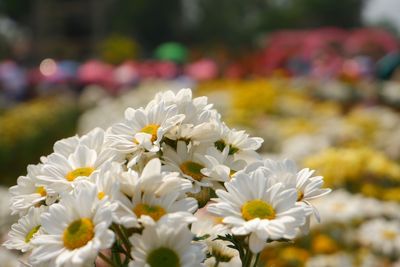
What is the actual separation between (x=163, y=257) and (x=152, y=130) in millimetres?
281

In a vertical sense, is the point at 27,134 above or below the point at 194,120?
below

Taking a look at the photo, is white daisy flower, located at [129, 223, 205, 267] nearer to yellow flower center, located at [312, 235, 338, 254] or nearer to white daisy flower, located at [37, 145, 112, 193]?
white daisy flower, located at [37, 145, 112, 193]

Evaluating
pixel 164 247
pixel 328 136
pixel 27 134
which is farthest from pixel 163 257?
pixel 27 134

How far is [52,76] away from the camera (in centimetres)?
1633

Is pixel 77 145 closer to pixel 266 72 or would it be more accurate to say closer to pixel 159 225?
pixel 159 225

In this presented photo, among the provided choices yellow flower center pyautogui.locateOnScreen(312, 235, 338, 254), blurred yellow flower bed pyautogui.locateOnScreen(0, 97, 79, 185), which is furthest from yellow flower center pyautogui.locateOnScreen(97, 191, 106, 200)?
blurred yellow flower bed pyautogui.locateOnScreen(0, 97, 79, 185)

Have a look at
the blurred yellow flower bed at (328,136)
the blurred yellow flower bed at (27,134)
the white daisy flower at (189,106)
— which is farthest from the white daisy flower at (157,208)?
the blurred yellow flower bed at (27,134)

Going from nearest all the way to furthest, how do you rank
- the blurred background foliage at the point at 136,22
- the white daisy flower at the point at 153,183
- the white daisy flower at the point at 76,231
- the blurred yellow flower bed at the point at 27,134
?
the white daisy flower at the point at 76,231 → the white daisy flower at the point at 153,183 → the blurred yellow flower bed at the point at 27,134 → the blurred background foliage at the point at 136,22

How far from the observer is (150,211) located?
1.10 meters

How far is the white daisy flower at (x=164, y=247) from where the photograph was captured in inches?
41.4

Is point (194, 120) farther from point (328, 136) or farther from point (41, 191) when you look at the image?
point (328, 136)

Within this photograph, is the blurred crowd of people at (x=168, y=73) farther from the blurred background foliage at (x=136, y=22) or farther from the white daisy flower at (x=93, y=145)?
the blurred background foliage at (x=136, y=22)

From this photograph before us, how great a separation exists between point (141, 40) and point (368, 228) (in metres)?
44.6

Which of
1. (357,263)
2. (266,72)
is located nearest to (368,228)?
(357,263)
